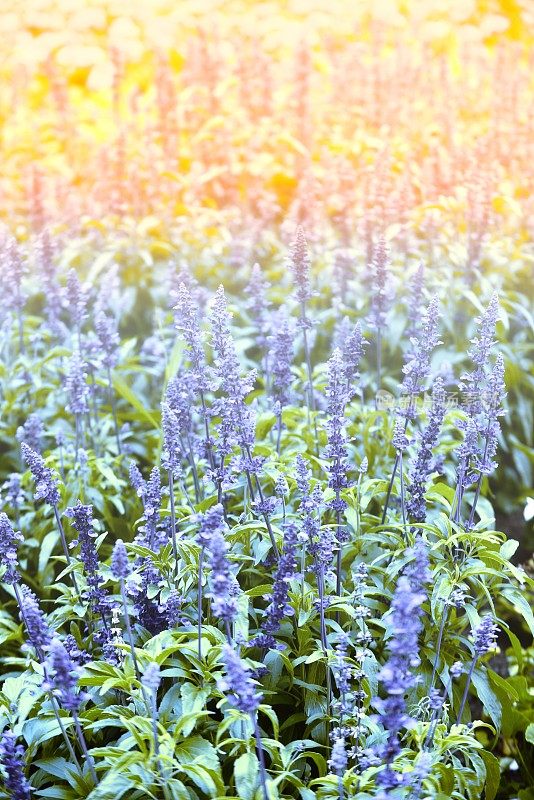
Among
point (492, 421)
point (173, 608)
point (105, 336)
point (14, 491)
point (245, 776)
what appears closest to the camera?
point (245, 776)

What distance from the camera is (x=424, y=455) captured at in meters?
3.17

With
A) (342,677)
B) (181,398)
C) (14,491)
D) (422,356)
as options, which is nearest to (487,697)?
(342,677)

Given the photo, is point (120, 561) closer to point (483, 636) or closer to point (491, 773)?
point (483, 636)

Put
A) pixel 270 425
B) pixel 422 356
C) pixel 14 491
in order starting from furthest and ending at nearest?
pixel 270 425 < pixel 14 491 < pixel 422 356

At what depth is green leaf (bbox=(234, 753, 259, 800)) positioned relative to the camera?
239 cm

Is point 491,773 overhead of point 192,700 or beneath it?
beneath

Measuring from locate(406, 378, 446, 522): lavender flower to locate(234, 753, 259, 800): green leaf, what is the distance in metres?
1.15

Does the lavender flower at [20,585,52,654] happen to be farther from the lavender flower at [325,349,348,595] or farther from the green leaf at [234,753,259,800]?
the lavender flower at [325,349,348,595]

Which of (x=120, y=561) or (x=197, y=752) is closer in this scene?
(x=120, y=561)

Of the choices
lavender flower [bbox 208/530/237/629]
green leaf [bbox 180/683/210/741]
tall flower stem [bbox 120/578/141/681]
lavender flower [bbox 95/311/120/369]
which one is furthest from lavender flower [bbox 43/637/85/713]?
lavender flower [bbox 95/311/120/369]

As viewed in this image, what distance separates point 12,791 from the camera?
8.39 feet

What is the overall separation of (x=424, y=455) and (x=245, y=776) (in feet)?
4.22

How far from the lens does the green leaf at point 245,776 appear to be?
239 cm

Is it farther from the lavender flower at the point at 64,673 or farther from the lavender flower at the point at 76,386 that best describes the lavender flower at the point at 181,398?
the lavender flower at the point at 64,673
